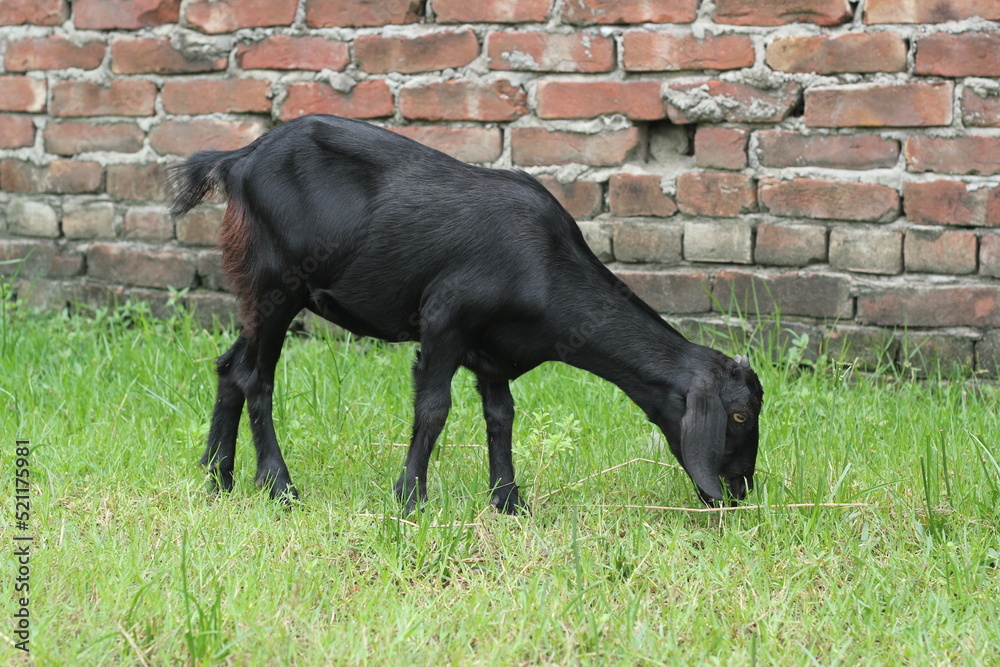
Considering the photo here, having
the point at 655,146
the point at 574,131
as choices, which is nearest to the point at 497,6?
the point at 574,131

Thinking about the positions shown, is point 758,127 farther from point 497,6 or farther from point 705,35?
point 497,6

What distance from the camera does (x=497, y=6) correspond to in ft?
14.2

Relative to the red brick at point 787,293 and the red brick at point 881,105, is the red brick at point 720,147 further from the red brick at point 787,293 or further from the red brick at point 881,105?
the red brick at point 787,293

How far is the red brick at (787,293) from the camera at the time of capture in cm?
421

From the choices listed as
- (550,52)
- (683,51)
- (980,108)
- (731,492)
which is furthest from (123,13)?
(980,108)

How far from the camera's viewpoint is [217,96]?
4.73 meters

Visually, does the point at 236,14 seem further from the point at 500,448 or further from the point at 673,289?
the point at 500,448

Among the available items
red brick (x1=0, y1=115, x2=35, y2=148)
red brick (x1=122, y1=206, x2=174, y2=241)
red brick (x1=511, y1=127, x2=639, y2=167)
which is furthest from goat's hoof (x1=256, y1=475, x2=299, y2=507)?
red brick (x1=0, y1=115, x2=35, y2=148)

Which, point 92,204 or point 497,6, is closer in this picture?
point 497,6

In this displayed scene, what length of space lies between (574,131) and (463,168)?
1.55m

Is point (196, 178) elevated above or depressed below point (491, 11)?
below

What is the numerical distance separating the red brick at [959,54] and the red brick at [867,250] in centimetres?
64

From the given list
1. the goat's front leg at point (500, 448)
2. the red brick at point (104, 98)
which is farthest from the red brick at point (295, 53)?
the goat's front leg at point (500, 448)

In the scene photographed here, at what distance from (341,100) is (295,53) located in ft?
0.97
